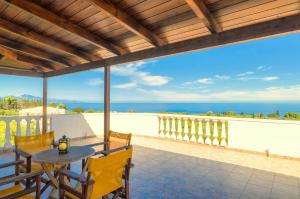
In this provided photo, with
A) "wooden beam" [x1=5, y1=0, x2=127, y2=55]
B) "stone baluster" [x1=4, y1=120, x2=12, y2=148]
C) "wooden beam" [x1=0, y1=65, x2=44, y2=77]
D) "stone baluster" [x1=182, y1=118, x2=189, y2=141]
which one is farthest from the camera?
"stone baluster" [x1=182, y1=118, x2=189, y2=141]

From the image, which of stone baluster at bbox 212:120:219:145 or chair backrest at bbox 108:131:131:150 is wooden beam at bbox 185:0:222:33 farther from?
stone baluster at bbox 212:120:219:145

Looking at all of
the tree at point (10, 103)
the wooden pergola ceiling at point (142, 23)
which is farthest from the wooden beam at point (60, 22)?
the tree at point (10, 103)

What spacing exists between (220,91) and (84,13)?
21119 mm

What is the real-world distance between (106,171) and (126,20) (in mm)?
1953

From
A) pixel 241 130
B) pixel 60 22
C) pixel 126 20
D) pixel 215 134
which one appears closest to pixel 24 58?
pixel 60 22

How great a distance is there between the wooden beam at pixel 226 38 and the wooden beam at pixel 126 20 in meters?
0.22

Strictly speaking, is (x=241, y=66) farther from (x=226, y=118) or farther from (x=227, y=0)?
(x=227, y=0)

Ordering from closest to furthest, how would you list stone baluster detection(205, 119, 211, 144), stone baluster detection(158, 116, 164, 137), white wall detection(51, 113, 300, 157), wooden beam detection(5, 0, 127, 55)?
wooden beam detection(5, 0, 127, 55) < white wall detection(51, 113, 300, 157) < stone baluster detection(205, 119, 211, 144) < stone baluster detection(158, 116, 164, 137)

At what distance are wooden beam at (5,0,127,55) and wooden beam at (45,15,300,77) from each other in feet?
1.61

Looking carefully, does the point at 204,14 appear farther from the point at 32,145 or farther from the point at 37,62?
the point at 37,62

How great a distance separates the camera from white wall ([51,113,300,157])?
427cm

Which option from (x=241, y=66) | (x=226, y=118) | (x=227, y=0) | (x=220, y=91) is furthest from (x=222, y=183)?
(x=220, y=91)

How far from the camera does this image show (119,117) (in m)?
7.25

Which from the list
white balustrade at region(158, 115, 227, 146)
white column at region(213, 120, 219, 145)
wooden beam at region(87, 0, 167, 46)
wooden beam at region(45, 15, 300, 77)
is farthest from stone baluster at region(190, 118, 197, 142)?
wooden beam at region(87, 0, 167, 46)
